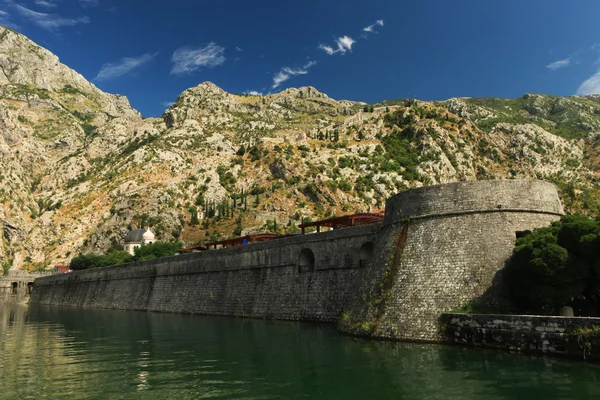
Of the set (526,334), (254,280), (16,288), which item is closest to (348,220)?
(254,280)

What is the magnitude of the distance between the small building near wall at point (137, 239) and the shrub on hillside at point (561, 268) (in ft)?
317

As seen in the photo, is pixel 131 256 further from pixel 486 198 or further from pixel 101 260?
pixel 486 198

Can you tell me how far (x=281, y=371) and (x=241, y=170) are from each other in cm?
11578

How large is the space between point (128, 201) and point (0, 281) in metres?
33.0

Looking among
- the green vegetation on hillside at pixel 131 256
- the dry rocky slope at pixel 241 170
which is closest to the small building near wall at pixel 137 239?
the dry rocky slope at pixel 241 170

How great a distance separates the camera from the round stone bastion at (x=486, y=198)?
77.2 ft

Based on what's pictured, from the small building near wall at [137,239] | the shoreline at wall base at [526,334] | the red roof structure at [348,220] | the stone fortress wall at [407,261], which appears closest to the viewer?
the shoreline at wall base at [526,334]

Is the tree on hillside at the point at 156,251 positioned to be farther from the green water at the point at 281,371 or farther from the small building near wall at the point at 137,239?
the green water at the point at 281,371

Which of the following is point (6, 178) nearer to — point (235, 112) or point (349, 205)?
point (235, 112)

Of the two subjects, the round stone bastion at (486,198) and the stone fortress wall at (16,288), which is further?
the stone fortress wall at (16,288)

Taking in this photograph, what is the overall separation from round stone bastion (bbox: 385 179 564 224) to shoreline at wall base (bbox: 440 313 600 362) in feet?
20.0

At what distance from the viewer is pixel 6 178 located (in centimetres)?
13638

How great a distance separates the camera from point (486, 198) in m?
23.6

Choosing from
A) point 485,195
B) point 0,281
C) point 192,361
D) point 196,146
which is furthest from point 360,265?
point 196,146
